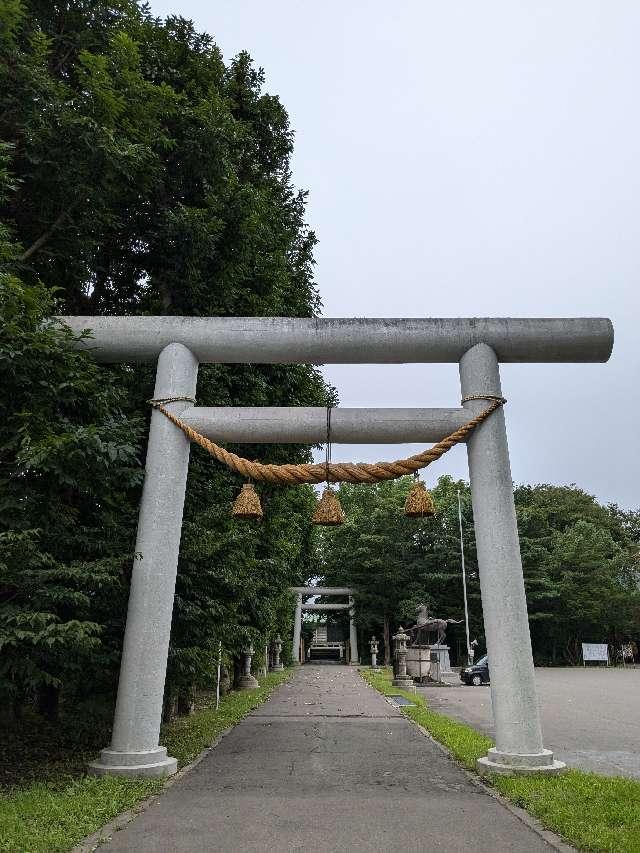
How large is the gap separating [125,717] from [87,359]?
12.5ft

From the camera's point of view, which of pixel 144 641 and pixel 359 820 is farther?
pixel 144 641

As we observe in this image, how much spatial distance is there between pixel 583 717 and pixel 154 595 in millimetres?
10055

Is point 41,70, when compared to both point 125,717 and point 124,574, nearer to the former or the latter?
point 124,574

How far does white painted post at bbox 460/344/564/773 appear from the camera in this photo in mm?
6344

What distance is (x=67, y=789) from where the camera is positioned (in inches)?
218

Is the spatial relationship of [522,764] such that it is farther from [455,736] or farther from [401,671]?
[401,671]

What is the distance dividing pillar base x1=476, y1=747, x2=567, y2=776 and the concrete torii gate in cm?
17

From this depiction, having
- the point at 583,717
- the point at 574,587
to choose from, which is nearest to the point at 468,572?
the point at 574,587

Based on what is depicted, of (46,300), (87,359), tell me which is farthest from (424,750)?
(46,300)

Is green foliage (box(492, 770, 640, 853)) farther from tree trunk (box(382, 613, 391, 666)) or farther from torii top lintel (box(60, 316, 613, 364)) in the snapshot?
tree trunk (box(382, 613, 391, 666))

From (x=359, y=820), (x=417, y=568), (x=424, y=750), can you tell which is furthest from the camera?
(x=417, y=568)

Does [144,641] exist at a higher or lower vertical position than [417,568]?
lower

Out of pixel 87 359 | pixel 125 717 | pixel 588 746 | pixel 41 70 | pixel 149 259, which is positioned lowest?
pixel 588 746

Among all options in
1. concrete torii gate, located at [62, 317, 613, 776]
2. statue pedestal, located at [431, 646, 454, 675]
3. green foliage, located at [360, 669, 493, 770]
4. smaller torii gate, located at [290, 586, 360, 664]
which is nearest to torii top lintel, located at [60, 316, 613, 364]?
concrete torii gate, located at [62, 317, 613, 776]
